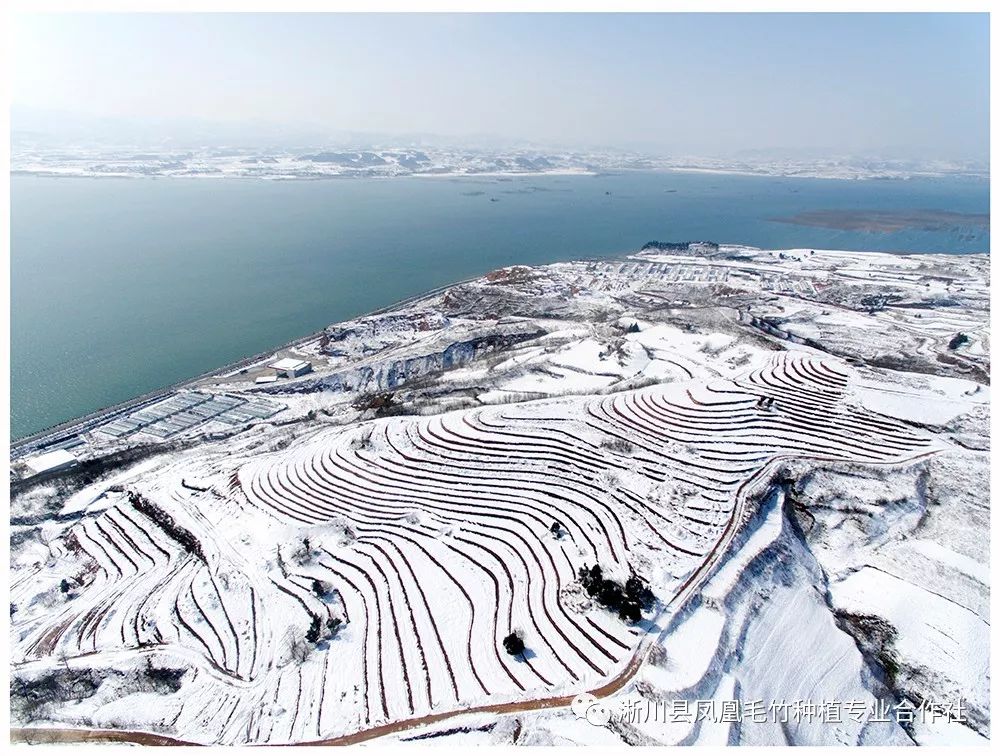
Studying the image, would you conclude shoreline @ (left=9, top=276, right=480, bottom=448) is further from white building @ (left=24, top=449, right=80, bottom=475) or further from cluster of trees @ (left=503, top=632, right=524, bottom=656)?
cluster of trees @ (left=503, top=632, right=524, bottom=656)

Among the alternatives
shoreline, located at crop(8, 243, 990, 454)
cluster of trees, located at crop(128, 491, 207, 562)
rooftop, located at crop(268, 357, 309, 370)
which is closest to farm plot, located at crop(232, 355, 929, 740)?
cluster of trees, located at crop(128, 491, 207, 562)

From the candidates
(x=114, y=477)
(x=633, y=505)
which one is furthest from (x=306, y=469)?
(x=633, y=505)

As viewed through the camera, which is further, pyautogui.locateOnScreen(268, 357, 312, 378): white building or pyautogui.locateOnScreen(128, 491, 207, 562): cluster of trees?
pyautogui.locateOnScreen(268, 357, 312, 378): white building

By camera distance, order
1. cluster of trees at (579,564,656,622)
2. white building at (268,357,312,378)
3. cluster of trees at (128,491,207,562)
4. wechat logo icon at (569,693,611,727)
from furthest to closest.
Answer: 1. white building at (268,357,312,378)
2. cluster of trees at (128,491,207,562)
3. cluster of trees at (579,564,656,622)
4. wechat logo icon at (569,693,611,727)

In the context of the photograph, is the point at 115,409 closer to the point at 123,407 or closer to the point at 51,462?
the point at 123,407

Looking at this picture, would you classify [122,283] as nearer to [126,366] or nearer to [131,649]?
[126,366]

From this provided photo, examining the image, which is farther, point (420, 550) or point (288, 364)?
point (288, 364)

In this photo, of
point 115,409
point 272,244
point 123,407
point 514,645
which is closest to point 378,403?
point 123,407
